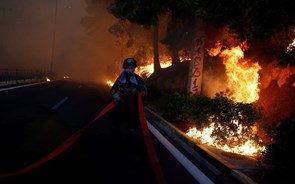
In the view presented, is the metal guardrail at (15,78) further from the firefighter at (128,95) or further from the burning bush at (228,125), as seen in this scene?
the firefighter at (128,95)

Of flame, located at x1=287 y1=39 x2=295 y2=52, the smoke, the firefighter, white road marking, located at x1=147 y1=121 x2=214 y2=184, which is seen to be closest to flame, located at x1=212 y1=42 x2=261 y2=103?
flame, located at x1=287 y1=39 x2=295 y2=52

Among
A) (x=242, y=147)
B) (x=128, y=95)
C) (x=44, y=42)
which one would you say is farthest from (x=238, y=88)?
(x=44, y=42)

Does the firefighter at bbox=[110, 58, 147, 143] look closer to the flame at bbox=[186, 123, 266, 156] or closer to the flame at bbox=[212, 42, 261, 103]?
the flame at bbox=[186, 123, 266, 156]

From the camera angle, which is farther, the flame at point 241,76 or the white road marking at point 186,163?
the flame at point 241,76

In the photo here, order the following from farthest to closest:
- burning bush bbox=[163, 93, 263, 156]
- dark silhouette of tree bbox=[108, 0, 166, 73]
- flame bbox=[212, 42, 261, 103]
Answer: dark silhouette of tree bbox=[108, 0, 166, 73], flame bbox=[212, 42, 261, 103], burning bush bbox=[163, 93, 263, 156]

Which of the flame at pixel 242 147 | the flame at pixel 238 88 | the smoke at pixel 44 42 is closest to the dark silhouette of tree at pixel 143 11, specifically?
the flame at pixel 238 88

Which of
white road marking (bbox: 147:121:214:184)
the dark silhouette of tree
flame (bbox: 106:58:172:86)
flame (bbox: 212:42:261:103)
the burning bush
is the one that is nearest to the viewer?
white road marking (bbox: 147:121:214:184)

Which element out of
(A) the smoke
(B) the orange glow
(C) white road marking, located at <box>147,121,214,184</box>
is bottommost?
(C) white road marking, located at <box>147,121,214,184</box>

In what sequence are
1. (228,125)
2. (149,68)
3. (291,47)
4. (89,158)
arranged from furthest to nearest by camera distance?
1. (149,68)
2. (291,47)
3. (228,125)
4. (89,158)

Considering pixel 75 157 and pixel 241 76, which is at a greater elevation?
pixel 241 76

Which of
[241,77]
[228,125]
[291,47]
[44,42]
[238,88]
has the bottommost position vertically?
[228,125]

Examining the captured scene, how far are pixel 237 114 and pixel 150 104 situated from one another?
1048 cm

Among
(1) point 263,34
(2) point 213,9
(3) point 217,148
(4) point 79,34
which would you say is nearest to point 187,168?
(3) point 217,148

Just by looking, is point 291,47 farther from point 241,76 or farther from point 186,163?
point 186,163
